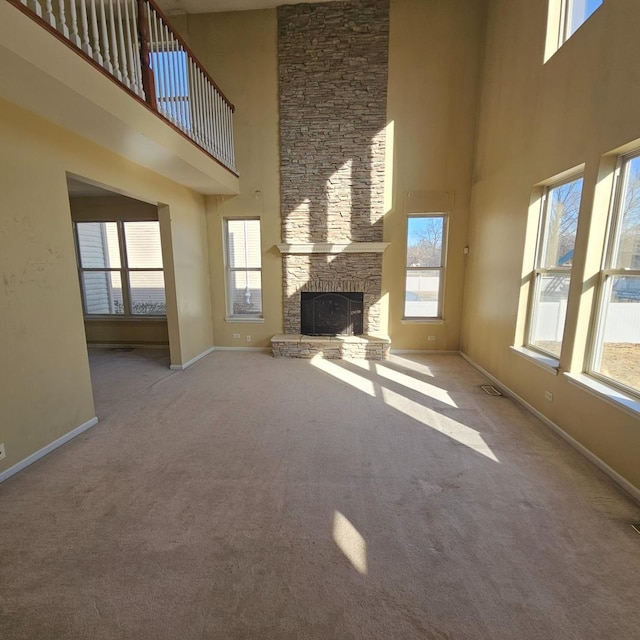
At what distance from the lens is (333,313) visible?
544 centimetres

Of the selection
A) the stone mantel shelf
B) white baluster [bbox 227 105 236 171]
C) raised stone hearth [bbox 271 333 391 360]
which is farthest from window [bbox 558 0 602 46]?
white baluster [bbox 227 105 236 171]

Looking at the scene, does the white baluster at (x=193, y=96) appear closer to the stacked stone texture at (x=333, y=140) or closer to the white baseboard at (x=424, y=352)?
the stacked stone texture at (x=333, y=140)

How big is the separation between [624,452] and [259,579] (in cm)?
241

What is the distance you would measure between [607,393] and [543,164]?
7.19 feet

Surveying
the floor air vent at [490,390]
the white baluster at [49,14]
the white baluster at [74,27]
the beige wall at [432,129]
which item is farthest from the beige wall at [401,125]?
the white baluster at [49,14]

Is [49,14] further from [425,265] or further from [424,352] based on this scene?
[424,352]

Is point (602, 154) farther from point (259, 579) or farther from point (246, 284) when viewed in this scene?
point (246, 284)

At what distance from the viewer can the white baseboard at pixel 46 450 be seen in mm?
2275

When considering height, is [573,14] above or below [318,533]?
above

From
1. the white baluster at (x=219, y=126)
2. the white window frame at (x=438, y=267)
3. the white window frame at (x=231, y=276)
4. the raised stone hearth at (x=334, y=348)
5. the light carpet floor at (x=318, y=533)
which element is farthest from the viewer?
the white window frame at (x=231, y=276)

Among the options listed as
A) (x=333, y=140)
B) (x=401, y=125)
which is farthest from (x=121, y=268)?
(x=401, y=125)

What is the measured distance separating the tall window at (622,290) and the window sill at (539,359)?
0.38 meters

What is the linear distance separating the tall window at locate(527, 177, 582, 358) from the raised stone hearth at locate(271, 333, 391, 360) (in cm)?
210

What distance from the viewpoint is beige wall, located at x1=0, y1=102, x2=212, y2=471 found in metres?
2.28
